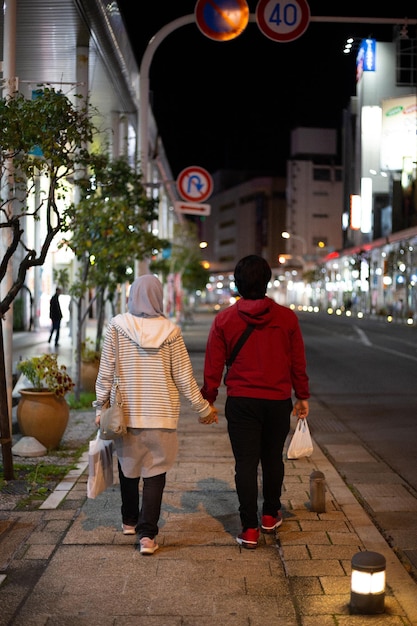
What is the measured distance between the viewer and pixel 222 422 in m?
12.3

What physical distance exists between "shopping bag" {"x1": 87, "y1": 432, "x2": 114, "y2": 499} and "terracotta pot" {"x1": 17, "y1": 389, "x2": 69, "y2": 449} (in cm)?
336

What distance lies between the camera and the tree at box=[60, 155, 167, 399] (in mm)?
13164

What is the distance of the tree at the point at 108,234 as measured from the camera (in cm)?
1316

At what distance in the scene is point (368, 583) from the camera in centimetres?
459

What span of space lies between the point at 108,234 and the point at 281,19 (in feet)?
12.9

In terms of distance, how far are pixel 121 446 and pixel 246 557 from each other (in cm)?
105

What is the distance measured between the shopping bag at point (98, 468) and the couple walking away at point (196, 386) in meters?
0.15

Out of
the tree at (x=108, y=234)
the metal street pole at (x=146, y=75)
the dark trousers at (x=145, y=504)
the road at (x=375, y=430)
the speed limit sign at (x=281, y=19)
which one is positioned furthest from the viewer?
the metal street pole at (x=146, y=75)

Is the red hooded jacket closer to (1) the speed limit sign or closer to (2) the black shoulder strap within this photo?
(2) the black shoulder strap

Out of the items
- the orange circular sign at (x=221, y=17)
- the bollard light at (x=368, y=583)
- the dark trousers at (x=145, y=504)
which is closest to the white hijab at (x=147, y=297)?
the dark trousers at (x=145, y=504)

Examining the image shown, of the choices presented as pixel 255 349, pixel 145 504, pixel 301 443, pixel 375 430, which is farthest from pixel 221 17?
pixel 145 504

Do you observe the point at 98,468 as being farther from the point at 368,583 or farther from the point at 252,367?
the point at 368,583

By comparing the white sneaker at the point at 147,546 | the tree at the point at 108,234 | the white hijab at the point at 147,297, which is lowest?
the white sneaker at the point at 147,546

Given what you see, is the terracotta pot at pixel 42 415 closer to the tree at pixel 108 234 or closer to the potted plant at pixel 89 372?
the tree at pixel 108 234
